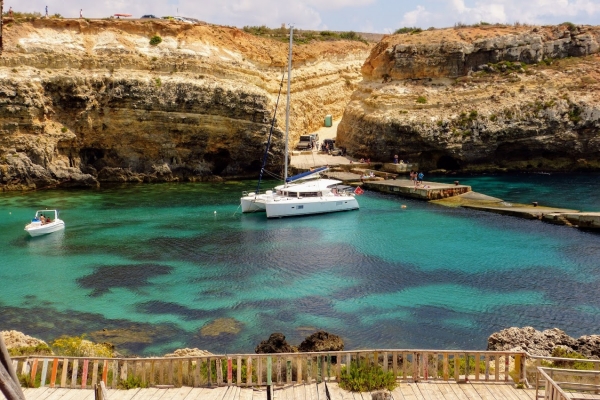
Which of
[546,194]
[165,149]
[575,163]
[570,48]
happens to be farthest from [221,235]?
[570,48]

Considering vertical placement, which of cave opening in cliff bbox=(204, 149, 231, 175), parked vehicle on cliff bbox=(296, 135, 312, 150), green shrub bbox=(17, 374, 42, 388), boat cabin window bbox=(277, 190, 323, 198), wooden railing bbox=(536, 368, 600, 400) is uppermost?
parked vehicle on cliff bbox=(296, 135, 312, 150)


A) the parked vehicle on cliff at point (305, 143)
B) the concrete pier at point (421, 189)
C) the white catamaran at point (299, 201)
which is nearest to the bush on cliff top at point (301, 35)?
the parked vehicle on cliff at point (305, 143)

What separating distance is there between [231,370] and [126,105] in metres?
50.5

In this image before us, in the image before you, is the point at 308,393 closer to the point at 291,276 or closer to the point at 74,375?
the point at 74,375

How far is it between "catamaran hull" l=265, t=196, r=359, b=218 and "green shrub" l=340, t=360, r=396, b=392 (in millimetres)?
32157

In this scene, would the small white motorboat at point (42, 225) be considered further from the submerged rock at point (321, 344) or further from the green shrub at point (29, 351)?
the submerged rock at point (321, 344)

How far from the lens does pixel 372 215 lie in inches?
1892

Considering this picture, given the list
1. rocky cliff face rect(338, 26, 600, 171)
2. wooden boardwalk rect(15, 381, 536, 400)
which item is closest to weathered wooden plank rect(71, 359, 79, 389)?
wooden boardwalk rect(15, 381, 536, 400)

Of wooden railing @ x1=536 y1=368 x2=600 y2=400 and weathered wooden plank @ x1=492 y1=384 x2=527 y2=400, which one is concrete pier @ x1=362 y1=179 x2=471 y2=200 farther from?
wooden railing @ x1=536 y1=368 x2=600 y2=400

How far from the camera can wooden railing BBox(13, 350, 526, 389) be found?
1518cm

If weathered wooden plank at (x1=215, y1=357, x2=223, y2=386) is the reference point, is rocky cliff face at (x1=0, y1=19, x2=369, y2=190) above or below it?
above

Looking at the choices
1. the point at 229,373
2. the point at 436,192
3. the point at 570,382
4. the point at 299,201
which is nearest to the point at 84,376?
the point at 229,373

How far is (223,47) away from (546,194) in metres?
38.0

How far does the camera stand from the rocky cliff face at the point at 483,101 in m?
66.3
